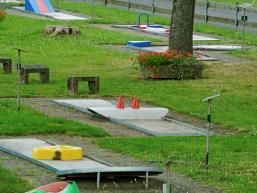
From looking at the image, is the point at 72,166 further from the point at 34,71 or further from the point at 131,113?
the point at 34,71

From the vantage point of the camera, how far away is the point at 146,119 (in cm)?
1998

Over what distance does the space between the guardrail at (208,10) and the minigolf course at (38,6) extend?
4.42 m

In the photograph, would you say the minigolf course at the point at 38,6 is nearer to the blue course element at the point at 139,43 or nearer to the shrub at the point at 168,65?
the blue course element at the point at 139,43

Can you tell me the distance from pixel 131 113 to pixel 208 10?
98.9 ft

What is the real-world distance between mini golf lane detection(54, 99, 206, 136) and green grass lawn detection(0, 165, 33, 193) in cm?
443

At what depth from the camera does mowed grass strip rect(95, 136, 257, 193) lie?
1452cm

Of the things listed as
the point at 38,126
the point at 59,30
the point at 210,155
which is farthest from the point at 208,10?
the point at 210,155

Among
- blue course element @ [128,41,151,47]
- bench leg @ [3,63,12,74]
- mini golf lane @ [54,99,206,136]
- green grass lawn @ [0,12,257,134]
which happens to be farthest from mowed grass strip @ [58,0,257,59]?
mini golf lane @ [54,99,206,136]

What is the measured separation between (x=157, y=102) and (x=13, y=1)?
109 ft

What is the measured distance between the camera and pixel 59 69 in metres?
28.4

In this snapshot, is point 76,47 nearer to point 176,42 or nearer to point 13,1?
point 176,42

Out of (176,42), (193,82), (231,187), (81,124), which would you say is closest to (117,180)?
(231,187)

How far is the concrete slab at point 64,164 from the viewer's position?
13977mm

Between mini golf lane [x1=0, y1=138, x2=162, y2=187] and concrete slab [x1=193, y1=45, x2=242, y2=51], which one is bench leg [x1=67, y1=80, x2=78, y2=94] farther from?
concrete slab [x1=193, y1=45, x2=242, y2=51]
